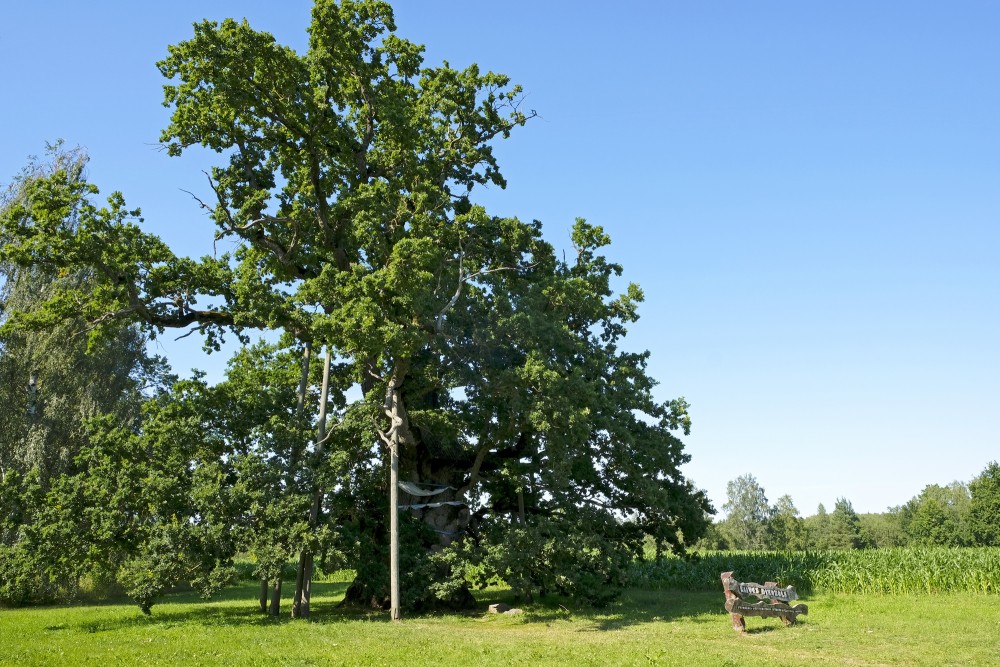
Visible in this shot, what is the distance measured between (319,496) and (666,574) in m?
20.3

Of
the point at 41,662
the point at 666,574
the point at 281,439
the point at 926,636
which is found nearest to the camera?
the point at 41,662

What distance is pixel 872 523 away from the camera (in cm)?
10156

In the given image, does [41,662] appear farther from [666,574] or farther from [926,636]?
[666,574]

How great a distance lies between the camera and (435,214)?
78.4 feet

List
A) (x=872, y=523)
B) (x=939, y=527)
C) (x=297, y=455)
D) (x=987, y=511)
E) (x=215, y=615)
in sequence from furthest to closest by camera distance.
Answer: (x=872, y=523) < (x=939, y=527) < (x=987, y=511) < (x=215, y=615) < (x=297, y=455)

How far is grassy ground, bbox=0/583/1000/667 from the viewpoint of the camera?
43.9 ft

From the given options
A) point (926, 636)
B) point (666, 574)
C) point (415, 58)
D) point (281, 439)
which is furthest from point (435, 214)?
point (666, 574)

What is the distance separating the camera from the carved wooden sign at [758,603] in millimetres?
17109

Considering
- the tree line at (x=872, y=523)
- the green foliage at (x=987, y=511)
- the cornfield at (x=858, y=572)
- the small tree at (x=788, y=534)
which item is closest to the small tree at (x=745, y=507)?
the tree line at (x=872, y=523)

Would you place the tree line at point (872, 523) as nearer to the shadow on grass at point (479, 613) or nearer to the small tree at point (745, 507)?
the small tree at point (745, 507)

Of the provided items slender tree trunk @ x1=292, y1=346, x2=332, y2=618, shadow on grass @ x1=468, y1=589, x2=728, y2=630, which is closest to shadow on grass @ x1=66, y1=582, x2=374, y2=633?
slender tree trunk @ x1=292, y1=346, x2=332, y2=618

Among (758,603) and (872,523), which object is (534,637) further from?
(872,523)

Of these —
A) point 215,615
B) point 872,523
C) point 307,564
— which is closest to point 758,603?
point 307,564

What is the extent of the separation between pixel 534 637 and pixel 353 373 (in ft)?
36.4
